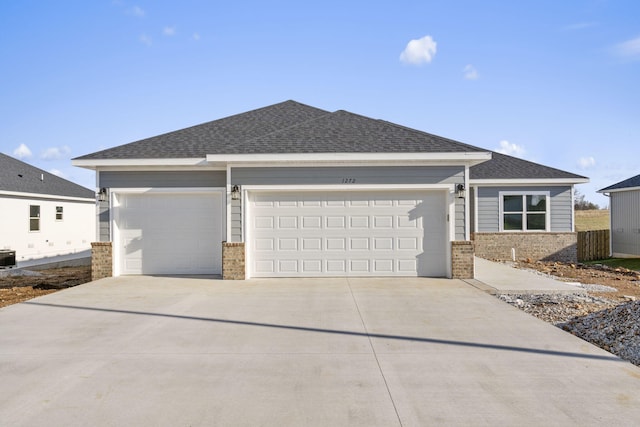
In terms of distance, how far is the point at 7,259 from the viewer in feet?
55.2

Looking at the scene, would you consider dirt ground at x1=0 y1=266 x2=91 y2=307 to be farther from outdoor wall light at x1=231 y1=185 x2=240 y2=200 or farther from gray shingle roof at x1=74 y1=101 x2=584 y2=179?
outdoor wall light at x1=231 y1=185 x2=240 y2=200

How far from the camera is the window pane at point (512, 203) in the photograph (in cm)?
1875

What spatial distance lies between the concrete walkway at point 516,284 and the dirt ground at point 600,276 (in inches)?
35.1

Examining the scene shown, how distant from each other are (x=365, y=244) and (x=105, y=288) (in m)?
6.31

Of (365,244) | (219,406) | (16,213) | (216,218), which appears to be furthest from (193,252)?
(16,213)

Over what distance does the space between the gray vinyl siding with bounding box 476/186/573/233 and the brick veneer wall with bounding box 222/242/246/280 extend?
1085 cm

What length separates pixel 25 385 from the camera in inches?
189

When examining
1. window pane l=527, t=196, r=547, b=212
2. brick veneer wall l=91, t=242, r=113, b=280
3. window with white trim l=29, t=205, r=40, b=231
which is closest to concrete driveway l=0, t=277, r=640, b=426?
brick veneer wall l=91, t=242, r=113, b=280

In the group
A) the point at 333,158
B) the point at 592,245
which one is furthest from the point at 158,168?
the point at 592,245

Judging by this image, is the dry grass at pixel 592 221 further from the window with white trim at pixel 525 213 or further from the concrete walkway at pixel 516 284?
the concrete walkway at pixel 516 284

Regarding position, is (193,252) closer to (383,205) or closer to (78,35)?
(383,205)

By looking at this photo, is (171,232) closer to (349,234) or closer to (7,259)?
(349,234)

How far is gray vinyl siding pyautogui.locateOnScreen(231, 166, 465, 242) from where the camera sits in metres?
11.8

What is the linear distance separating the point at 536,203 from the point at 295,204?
1148 cm
